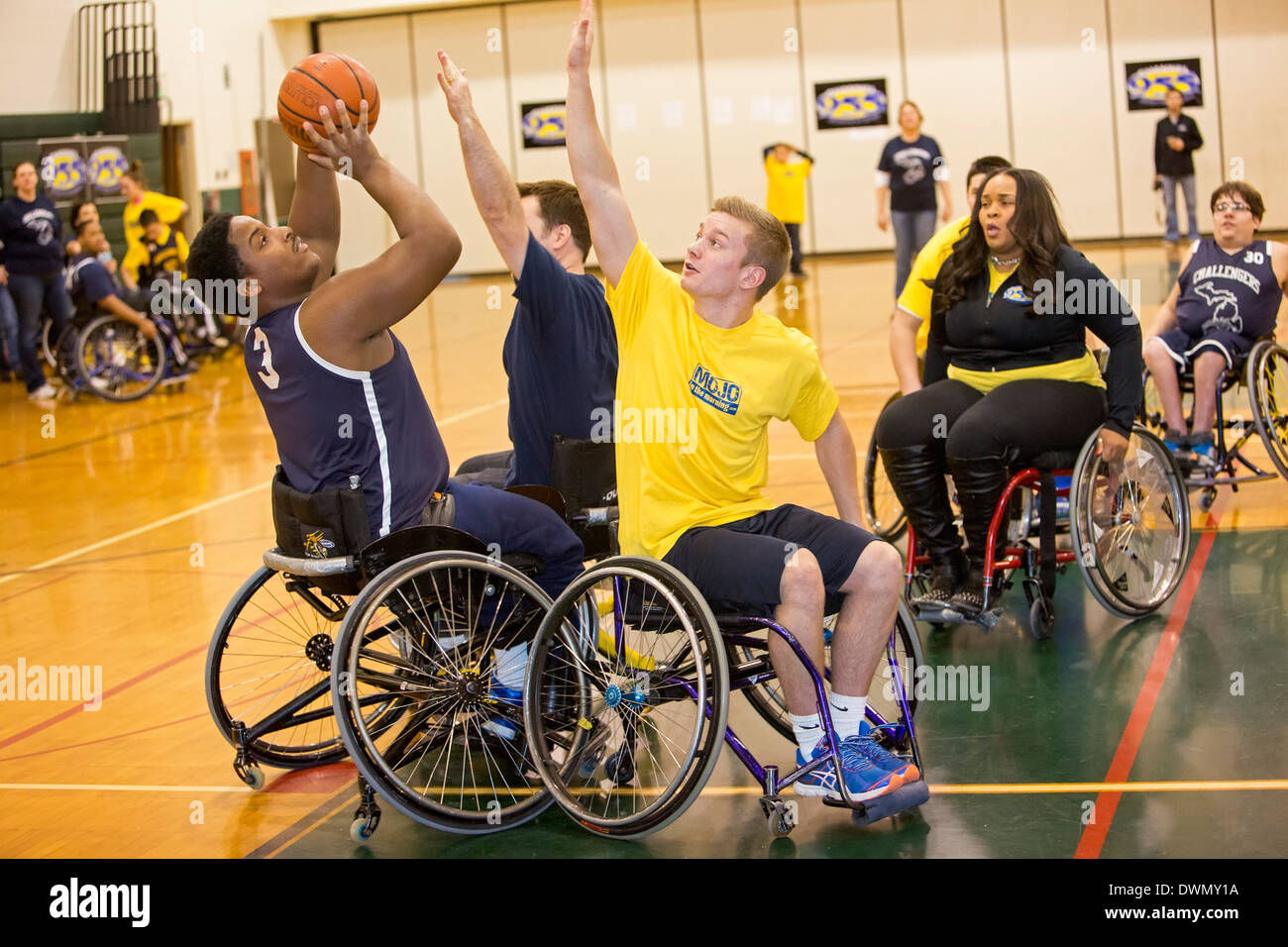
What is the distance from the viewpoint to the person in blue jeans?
39.9ft

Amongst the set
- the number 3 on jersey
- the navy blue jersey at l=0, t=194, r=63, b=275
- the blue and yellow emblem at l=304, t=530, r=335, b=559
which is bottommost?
the blue and yellow emblem at l=304, t=530, r=335, b=559

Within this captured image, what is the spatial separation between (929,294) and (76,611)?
3.28 meters

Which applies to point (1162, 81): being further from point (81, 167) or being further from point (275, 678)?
point (275, 678)

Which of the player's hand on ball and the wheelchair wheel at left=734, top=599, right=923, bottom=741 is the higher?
the player's hand on ball

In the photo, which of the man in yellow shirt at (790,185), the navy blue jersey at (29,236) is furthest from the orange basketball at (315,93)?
the man in yellow shirt at (790,185)

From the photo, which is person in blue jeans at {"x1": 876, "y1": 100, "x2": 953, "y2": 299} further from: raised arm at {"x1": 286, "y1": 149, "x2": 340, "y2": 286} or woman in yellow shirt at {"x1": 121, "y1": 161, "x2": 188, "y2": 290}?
raised arm at {"x1": 286, "y1": 149, "x2": 340, "y2": 286}

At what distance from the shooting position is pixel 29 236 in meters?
10.6

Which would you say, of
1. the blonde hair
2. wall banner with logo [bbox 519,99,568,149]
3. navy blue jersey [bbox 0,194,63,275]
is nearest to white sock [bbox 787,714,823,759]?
the blonde hair

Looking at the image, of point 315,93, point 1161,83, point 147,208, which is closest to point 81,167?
point 147,208

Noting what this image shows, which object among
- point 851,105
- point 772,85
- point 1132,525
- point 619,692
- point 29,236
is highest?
point 772,85

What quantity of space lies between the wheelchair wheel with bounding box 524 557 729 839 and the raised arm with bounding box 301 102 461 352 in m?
0.72

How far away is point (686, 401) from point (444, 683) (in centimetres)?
83

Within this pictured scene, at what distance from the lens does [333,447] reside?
10.7 ft
